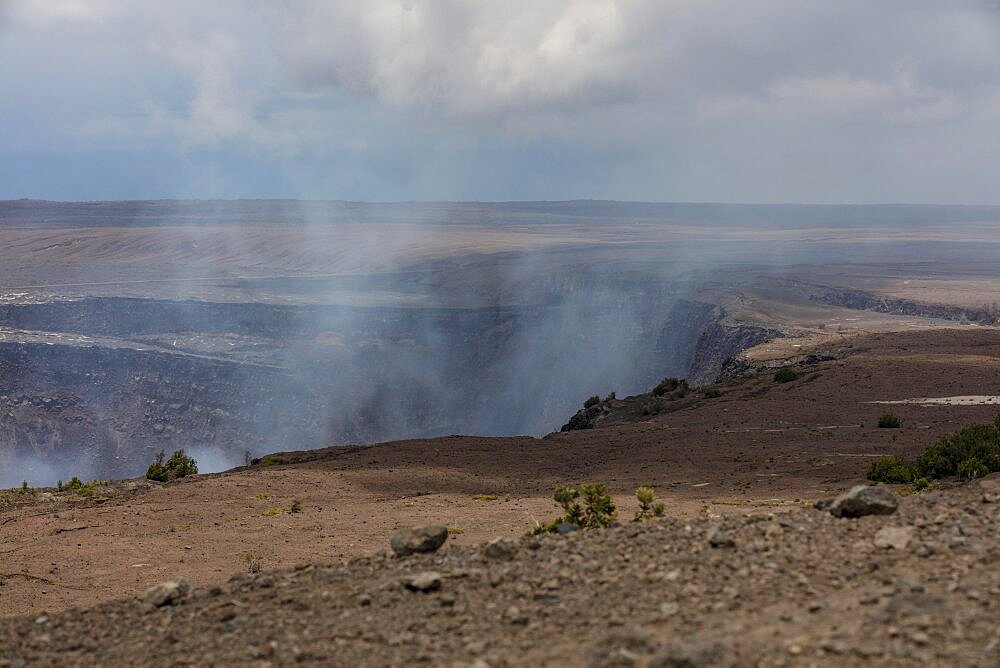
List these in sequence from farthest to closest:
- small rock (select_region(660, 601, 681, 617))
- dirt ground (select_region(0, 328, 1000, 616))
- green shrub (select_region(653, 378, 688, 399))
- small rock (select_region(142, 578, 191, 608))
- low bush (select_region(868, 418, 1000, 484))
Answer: green shrub (select_region(653, 378, 688, 399)) → low bush (select_region(868, 418, 1000, 484)) → dirt ground (select_region(0, 328, 1000, 616)) → small rock (select_region(142, 578, 191, 608)) → small rock (select_region(660, 601, 681, 617))

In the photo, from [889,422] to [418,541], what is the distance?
17830 millimetres

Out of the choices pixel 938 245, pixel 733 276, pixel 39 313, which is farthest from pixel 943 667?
pixel 938 245

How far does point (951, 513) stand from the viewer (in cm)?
877

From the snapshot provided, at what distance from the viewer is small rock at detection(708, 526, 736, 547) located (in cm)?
805

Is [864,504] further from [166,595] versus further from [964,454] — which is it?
[964,454]

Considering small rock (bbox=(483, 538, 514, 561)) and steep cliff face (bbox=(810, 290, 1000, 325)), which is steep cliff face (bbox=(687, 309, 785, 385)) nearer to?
steep cliff face (bbox=(810, 290, 1000, 325))

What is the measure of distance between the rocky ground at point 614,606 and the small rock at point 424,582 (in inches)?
0.5

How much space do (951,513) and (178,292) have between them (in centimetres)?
8478

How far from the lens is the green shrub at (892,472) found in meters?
16.2

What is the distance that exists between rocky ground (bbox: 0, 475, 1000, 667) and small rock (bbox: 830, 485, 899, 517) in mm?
128

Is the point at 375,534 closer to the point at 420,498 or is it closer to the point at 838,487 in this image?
the point at 420,498

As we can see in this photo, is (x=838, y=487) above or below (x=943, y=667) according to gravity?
→ below

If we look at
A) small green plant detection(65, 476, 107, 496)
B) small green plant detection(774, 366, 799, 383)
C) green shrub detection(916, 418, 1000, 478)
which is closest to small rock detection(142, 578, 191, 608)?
green shrub detection(916, 418, 1000, 478)

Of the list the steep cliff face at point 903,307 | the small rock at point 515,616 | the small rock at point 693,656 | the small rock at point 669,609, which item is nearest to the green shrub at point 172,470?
the small rock at point 515,616
